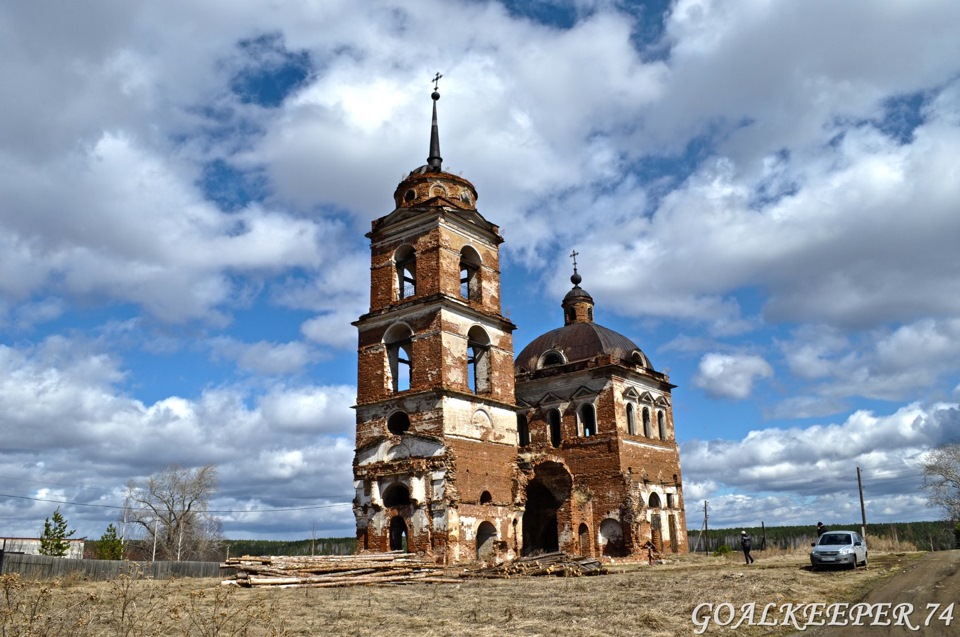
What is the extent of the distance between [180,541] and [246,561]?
117ft

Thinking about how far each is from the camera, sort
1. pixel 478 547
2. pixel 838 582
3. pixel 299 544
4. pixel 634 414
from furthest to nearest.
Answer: pixel 299 544 < pixel 634 414 < pixel 478 547 < pixel 838 582

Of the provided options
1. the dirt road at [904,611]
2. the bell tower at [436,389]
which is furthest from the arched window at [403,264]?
the dirt road at [904,611]

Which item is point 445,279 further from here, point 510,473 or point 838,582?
point 838,582

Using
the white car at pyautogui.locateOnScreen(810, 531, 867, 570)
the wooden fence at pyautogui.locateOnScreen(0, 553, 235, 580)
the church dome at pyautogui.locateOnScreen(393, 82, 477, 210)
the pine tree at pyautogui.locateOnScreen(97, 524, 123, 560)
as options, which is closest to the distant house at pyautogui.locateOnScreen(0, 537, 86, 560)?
the pine tree at pyautogui.locateOnScreen(97, 524, 123, 560)

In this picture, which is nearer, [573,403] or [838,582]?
[838,582]

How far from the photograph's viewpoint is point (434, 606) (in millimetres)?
14750

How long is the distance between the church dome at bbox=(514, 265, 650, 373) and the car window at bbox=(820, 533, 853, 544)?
499 inches

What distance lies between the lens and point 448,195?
31281 mm

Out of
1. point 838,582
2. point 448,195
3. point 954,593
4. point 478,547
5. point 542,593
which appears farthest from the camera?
point 448,195

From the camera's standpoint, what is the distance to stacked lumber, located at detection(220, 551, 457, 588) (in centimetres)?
1953

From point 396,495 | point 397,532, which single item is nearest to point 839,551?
point 396,495

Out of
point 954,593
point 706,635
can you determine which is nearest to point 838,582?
point 954,593

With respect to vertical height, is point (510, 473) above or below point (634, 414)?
below

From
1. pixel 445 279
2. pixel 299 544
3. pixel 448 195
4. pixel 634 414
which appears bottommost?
pixel 299 544
